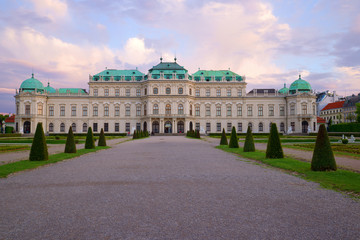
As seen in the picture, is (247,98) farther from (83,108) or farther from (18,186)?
(18,186)

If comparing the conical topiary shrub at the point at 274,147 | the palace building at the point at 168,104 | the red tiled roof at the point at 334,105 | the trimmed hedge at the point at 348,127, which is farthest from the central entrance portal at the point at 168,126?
the red tiled roof at the point at 334,105

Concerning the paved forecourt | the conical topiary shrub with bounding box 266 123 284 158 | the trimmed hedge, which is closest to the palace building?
the trimmed hedge

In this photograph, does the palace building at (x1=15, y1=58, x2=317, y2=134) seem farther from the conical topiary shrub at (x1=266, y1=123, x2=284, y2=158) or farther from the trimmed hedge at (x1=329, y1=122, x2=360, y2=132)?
the conical topiary shrub at (x1=266, y1=123, x2=284, y2=158)

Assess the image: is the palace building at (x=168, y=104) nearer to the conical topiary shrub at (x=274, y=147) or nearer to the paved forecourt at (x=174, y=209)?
the conical topiary shrub at (x=274, y=147)

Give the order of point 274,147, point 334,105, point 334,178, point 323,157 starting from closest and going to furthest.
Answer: point 334,178 → point 323,157 → point 274,147 → point 334,105

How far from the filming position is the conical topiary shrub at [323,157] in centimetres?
1024

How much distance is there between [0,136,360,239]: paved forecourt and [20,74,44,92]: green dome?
63203 mm

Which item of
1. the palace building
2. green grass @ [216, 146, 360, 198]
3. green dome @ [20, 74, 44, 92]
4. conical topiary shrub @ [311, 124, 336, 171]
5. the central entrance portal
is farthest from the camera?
the central entrance portal

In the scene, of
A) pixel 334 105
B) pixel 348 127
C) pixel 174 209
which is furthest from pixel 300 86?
pixel 174 209

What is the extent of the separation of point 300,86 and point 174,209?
69.3 m

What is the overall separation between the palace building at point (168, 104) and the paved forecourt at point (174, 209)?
55.1 metres

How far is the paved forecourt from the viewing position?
4465 mm

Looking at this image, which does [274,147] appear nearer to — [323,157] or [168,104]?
[323,157]

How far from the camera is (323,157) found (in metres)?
10.3
